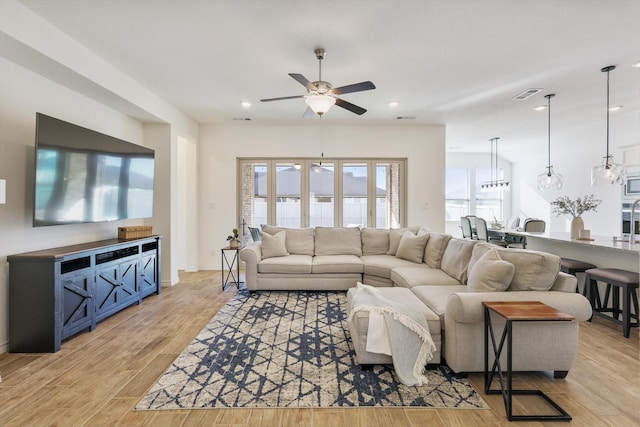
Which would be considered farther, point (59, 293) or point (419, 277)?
point (419, 277)

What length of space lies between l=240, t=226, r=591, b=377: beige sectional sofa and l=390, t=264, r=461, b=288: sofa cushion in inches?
0.4

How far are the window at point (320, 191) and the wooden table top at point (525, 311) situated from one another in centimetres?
422

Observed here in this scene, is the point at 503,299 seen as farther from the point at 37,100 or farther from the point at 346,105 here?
the point at 37,100

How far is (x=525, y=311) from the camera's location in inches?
77.6

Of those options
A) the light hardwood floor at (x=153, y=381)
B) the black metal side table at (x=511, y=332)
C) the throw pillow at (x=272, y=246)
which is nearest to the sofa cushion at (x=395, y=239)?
the throw pillow at (x=272, y=246)

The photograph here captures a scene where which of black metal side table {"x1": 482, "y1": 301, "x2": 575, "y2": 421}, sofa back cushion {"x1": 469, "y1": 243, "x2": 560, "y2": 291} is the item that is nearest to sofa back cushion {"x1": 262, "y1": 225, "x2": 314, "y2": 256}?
sofa back cushion {"x1": 469, "y1": 243, "x2": 560, "y2": 291}

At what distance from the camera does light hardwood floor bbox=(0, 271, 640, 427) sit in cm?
186

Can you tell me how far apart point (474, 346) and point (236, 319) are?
2415mm

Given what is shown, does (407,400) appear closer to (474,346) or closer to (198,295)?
(474,346)

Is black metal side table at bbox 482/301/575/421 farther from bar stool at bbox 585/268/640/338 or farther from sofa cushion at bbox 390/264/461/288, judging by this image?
bar stool at bbox 585/268/640/338

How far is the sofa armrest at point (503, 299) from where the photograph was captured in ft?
7.12

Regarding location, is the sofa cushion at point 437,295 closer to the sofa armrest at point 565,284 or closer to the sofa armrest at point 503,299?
the sofa armrest at point 503,299

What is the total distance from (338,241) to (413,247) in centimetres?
125

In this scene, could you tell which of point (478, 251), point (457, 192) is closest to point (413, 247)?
point (478, 251)
